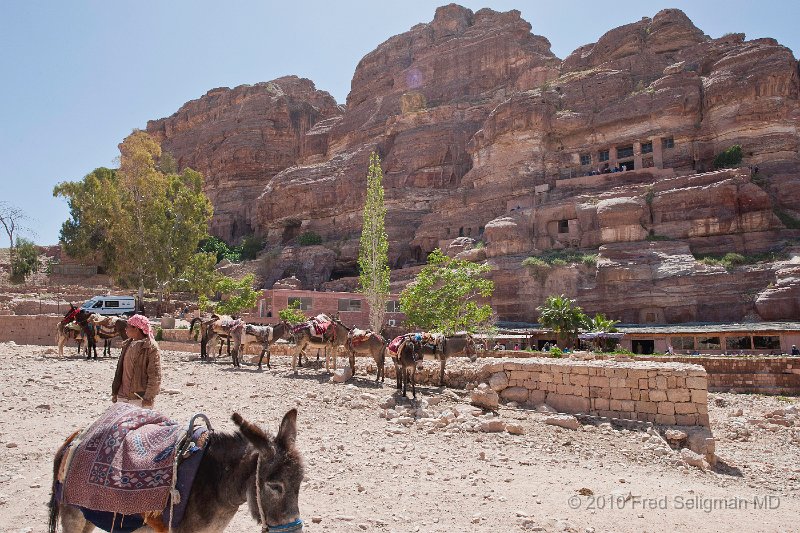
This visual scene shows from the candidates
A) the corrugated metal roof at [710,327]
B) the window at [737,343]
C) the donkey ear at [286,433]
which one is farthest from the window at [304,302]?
the donkey ear at [286,433]

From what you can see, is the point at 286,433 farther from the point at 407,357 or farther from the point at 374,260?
the point at 374,260

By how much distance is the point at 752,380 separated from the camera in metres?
20.6

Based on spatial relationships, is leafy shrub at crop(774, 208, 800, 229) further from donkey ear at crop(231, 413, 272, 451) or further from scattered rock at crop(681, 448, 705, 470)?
donkey ear at crop(231, 413, 272, 451)

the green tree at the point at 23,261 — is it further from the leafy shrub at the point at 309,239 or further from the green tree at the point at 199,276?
the leafy shrub at the point at 309,239

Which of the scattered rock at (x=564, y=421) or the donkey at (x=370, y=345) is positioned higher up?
the donkey at (x=370, y=345)

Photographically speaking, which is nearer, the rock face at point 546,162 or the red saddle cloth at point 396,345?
the red saddle cloth at point 396,345

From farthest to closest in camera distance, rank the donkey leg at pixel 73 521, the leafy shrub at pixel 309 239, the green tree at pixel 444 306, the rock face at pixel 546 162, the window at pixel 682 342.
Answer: the leafy shrub at pixel 309 239
the rock face at pixel 546 162
the window at pixel 682 342
the green tree at pixel 444 306
the donkey leg at pixel 73 521

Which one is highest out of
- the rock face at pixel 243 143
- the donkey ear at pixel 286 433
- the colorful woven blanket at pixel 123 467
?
the rock face at pixel 243 143

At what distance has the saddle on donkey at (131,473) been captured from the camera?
3.15m

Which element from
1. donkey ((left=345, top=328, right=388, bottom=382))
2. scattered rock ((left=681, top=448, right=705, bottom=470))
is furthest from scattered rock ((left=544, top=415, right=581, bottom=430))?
donkey ((left=345, top=328, right=388, bottom=382))

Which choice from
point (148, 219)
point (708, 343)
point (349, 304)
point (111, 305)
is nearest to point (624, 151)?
point (708, 343)

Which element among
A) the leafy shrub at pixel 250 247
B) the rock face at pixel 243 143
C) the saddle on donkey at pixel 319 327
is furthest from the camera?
the rock face at pixel 243 143

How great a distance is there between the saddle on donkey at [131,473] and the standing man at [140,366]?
134 inches

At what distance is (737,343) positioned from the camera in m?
30.7
